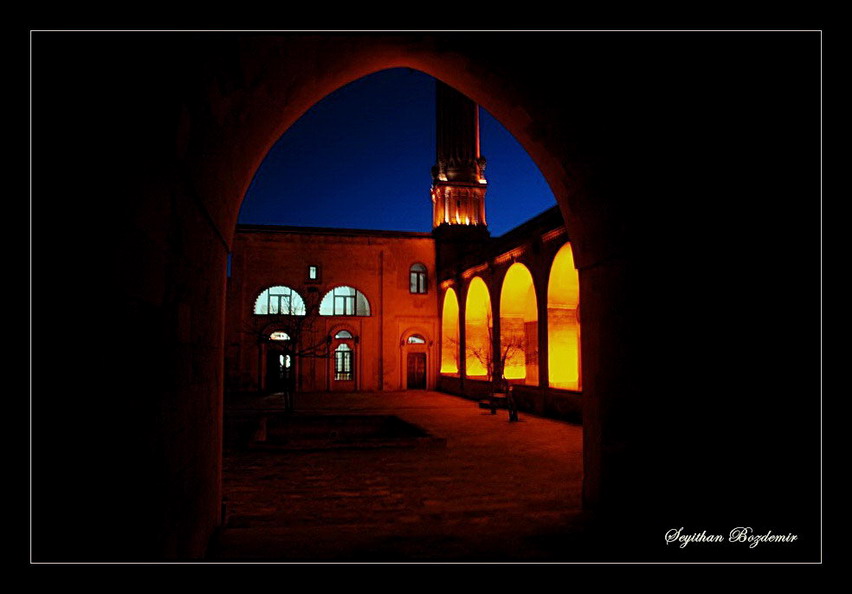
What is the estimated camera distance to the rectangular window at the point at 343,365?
29531 millimetres

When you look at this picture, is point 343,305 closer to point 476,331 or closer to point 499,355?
point 476,331

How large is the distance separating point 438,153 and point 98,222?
36.6 m

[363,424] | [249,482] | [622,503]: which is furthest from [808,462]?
[363,424]

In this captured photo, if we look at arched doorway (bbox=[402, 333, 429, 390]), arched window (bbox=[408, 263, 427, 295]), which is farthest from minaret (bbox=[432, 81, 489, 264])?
arched doorway (bbox=[402, 333, 429, 390])

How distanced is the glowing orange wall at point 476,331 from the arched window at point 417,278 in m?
4.67

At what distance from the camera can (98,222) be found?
1.61 meters

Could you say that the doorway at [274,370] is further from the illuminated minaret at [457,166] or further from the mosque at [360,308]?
the illuminated minaret at [457,166]

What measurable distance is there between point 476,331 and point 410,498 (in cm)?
2046

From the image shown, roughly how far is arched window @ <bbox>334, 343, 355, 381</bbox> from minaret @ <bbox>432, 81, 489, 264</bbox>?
32.9 feet

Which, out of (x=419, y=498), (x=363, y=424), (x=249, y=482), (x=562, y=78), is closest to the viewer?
(x=562, y=78)

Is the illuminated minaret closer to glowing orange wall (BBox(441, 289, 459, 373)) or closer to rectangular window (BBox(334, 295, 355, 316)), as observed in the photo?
glowing orange wall (BBox(441, 289, 459, 373))

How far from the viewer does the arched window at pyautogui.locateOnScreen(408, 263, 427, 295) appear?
30.7 meters

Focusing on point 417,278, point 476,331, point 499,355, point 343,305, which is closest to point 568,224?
point 499,355
